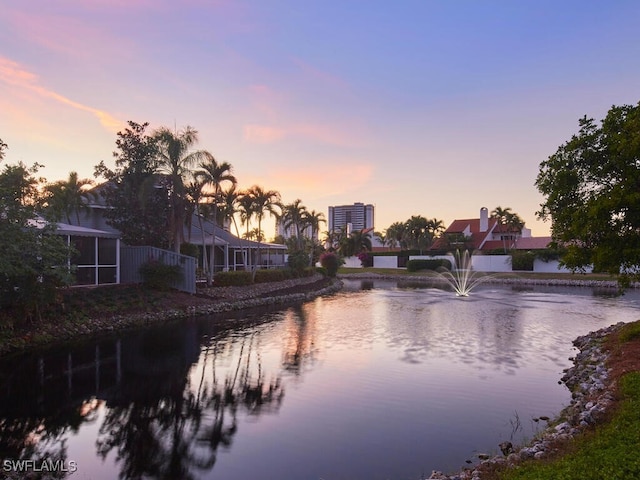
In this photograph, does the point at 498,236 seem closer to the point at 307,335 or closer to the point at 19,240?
the point at 307,335

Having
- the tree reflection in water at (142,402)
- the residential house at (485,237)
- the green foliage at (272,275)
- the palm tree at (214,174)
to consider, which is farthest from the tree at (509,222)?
the tree reflection in water at (142,402)

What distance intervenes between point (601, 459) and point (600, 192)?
9627 mm

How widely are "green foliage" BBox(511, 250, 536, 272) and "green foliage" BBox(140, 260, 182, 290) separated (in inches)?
1870

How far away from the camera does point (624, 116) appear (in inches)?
508

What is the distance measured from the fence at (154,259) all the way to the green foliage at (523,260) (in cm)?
4613

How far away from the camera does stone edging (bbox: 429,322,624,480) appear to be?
6754 mm

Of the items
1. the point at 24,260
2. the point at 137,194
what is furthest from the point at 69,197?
the point at 24,260

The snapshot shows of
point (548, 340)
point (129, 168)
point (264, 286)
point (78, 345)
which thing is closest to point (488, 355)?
point (548, 340)

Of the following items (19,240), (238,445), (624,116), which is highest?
(624,116)

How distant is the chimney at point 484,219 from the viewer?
7283 centimetres

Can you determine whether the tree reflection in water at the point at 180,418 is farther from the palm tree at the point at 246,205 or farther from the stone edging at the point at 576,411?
the palm tree at the point at 246,205

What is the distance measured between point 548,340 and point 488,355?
4056 mm

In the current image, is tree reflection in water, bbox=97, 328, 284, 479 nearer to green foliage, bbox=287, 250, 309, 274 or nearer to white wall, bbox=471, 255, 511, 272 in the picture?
green foliage, bbox=287, 250, 309, 274

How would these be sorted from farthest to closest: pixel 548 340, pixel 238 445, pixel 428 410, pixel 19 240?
pixel 548 340 < pixel 19 240 < pixel 428 410 < pixel 238 445
